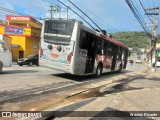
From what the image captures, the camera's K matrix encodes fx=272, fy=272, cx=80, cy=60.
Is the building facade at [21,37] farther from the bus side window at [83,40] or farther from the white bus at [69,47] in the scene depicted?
the bus side window at [83,40]

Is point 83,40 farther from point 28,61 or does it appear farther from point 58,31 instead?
point 28,61

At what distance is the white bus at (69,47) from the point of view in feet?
50.9

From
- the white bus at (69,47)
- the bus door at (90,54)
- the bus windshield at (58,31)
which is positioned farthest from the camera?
the bus door at (90,54)

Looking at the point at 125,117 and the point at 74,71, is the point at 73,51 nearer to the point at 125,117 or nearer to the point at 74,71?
the point at 74,71

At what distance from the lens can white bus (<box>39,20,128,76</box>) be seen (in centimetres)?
1550

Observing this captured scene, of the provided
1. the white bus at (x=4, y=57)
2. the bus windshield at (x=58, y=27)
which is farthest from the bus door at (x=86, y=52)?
the white bus at (x=4, y=57)

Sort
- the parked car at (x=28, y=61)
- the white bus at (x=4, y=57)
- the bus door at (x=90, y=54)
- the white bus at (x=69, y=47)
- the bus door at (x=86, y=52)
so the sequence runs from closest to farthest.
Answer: the white bus at (x=69, y=47) → the bus door at (x=86, y=52) → the bus door at (x=90, y=54) → the white bus at (x=4, y=57) → the parked car at (x=28, y=61)

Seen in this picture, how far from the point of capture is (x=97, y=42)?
18.2 meters

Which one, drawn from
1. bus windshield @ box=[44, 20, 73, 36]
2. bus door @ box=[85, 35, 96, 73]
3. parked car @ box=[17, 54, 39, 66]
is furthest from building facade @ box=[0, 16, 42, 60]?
bus windshield @ box=[44, 20, 73, 36]

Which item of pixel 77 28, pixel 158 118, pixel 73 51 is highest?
pixel 77 28

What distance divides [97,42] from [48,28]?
11.8ft

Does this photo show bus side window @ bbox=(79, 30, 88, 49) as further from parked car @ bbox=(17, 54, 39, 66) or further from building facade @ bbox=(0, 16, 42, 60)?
building facade @ bbox=(0, 16, 42, 60)

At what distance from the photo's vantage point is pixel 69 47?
51.0ft

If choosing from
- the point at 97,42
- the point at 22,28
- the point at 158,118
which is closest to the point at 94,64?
the point at 97,42
